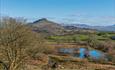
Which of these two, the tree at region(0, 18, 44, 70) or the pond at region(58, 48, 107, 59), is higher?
the tree at region(0, 18, 44, 70)

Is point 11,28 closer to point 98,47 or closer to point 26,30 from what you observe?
point 26,30

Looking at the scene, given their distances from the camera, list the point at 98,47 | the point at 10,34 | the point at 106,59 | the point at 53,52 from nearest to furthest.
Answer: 1. the point at 10,34
2. the point at 106,59
3. the point at 53,52
4. the point at 98,47

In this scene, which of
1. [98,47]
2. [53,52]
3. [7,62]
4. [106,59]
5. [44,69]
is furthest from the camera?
[98,47]

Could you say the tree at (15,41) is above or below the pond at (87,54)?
above

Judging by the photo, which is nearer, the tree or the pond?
the tree

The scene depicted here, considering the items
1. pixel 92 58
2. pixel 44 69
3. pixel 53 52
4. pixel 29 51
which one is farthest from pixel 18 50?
pixel 53 52

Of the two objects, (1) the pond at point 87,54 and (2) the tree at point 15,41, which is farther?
(1) the pond at point 87,54

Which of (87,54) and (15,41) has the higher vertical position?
(15,41)

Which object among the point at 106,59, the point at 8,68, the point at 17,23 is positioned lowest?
the point at 106,59

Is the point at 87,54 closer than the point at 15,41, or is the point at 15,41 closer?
the point at 15,41

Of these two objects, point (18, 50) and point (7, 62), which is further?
point (7, 62)

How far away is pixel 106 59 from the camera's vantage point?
5034 cm

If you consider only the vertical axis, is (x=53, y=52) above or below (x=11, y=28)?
below

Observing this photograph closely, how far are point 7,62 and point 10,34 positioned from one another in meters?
4.14
